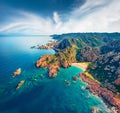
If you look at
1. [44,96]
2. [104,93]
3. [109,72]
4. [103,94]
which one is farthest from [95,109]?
[109,72]

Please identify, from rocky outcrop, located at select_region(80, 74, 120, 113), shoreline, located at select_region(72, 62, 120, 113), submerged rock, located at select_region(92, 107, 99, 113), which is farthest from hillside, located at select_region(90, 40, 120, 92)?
submerged rock, located at select_region(92, 107, 99, 113)

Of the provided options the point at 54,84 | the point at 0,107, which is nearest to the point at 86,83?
the point at 54,84

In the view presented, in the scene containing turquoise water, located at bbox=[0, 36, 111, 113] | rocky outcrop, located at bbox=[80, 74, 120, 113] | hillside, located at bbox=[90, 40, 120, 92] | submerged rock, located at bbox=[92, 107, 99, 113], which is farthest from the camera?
hillside, located at bbox=[90, 40, 120, 92]

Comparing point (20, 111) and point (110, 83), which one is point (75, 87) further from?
point (20, 111)

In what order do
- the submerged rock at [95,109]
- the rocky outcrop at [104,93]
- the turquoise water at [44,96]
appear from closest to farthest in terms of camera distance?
the turquoise water at [44,96], the submerged rock at [95,109], the rocky outcrop at [104,93]

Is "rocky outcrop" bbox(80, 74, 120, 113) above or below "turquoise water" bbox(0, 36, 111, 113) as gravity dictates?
below

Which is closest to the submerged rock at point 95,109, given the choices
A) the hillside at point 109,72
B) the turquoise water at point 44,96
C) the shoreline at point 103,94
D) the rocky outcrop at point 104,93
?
the turquoise water at point 44,96

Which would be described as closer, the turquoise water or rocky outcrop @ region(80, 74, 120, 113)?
the turquoise water

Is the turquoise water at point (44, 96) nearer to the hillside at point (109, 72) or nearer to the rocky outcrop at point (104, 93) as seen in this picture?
the rocky outcrop at point (104, 93)

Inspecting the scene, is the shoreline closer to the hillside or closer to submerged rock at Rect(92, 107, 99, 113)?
the hillside
